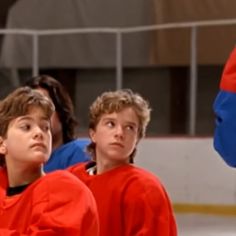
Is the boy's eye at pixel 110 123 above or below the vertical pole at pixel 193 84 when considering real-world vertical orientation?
above

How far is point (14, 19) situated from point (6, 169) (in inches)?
225

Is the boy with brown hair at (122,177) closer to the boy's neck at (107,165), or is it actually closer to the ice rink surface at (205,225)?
the boy's neck at (107,165)

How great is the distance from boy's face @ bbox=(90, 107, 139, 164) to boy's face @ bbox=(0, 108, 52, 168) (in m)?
0.39

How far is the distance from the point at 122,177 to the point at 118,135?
10 cm

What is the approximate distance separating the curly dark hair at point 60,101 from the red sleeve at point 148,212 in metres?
0.57

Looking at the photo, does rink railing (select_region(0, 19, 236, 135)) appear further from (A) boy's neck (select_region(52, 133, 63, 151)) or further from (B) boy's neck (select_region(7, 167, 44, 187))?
(B) boy's neck (select_region(7, 167, 44, 187))

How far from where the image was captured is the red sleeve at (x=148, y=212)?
2.08 meters

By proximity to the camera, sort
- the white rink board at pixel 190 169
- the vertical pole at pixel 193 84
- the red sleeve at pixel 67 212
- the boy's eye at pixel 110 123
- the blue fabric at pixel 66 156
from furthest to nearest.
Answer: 1. the vertical pole at pixel 193 84
2. the white rink board at pixel 190 169
3. the blue fabric at pixel 66 156
4. the boy's eye at pixel 110 123
5. the red sleeve at pixel 67 212

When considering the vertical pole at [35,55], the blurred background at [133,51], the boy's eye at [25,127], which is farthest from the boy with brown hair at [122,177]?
the vertical pole at [35,55]

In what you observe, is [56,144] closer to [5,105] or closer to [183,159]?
[5,105]

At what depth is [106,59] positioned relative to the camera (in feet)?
22.9

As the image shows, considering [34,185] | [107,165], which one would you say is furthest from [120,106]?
[34,185]

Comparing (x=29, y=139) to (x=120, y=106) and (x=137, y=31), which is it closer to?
(x=120, y=106)

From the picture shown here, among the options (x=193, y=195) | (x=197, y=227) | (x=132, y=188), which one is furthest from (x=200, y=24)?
(x=132, y=188)
